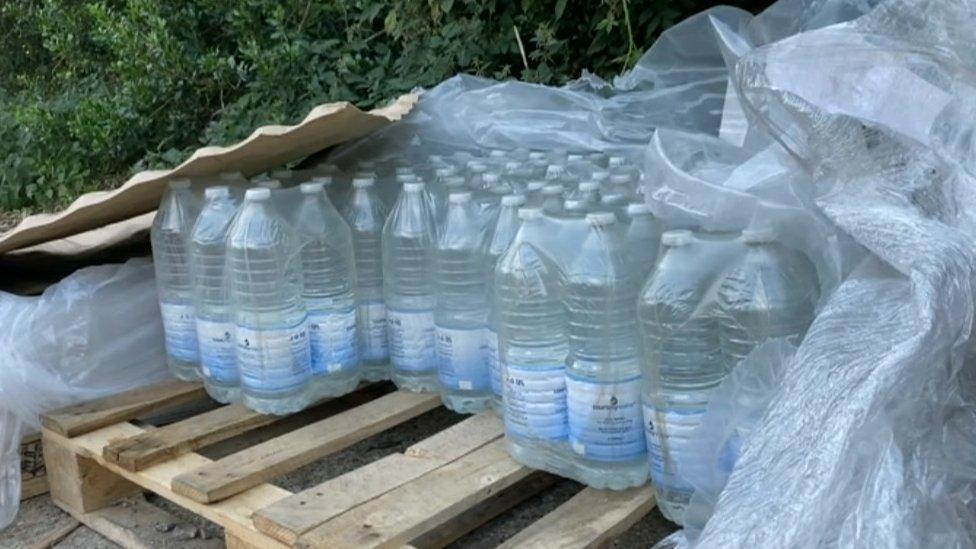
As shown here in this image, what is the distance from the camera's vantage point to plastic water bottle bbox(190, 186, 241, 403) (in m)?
2.64

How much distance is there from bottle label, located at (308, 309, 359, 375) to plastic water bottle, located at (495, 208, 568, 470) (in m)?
0.52

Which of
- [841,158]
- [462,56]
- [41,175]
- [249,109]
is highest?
[841,158]

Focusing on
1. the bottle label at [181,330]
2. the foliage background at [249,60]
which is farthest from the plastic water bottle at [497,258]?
the foliage background at [249,60]

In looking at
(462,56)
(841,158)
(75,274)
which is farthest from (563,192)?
(462,56)

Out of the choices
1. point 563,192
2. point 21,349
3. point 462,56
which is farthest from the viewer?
point 462,56

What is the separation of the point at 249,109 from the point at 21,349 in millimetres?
2643

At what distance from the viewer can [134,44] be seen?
5.31 metres

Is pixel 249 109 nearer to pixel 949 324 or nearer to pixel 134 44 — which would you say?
pixel 134 44

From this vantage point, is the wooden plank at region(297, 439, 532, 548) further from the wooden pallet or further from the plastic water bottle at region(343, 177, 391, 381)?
the plastic water bottle at region(343, 177, 391, 381)

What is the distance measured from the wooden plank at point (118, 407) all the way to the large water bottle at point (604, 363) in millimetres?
1115

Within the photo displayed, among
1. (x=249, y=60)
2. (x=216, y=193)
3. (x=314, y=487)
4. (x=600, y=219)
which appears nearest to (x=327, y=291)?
(x=216, y=193)

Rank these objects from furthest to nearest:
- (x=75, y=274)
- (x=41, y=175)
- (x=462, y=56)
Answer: (x=41, y=175) → (x=462, y=56) → (x=75, y=274)

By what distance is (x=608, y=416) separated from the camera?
204 cm

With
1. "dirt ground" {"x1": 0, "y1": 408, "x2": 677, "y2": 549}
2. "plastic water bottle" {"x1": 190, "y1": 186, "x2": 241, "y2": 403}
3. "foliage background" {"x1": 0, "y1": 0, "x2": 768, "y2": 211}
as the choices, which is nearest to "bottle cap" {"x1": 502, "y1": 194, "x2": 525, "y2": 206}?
"dirt ground" {"x1": 0, "y1": 408, "x2": 677, "y2": 549}
